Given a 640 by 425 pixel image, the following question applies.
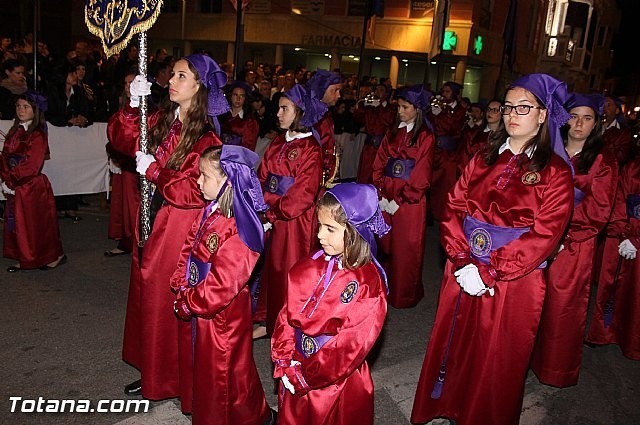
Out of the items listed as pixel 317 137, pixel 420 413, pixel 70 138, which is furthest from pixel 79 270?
pixel 420 413

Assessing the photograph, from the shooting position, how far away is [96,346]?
4641mm

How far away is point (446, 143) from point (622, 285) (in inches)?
222

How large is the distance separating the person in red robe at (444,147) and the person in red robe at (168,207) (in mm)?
6907

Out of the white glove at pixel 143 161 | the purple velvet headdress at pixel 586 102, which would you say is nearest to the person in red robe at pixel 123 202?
the white glove at pixel 143 161

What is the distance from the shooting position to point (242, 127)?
830cm

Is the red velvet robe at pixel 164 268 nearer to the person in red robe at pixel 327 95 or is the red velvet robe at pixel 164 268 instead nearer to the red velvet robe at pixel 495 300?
the red velvet robe at pixel 495 300

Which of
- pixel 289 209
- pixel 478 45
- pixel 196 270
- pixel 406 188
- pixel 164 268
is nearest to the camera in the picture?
pixel 196 270

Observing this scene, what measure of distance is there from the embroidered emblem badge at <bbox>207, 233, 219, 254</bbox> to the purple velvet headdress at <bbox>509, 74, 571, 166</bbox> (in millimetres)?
2004

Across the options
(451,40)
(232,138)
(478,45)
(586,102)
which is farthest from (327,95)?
(478,45)

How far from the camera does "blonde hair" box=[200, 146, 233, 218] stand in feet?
10.2

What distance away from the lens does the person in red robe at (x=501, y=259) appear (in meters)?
3.36

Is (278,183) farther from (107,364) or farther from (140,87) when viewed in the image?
(107,364)

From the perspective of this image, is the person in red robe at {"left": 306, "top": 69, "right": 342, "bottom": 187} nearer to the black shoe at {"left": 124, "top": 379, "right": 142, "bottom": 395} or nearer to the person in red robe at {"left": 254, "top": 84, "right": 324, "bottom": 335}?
the person in red robe at {"left": 254, "top": 84, "right": 324, "bottom": 335}

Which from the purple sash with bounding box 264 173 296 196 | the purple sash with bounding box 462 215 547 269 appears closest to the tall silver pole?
the purple sash with bounding box 264 173 296 196
